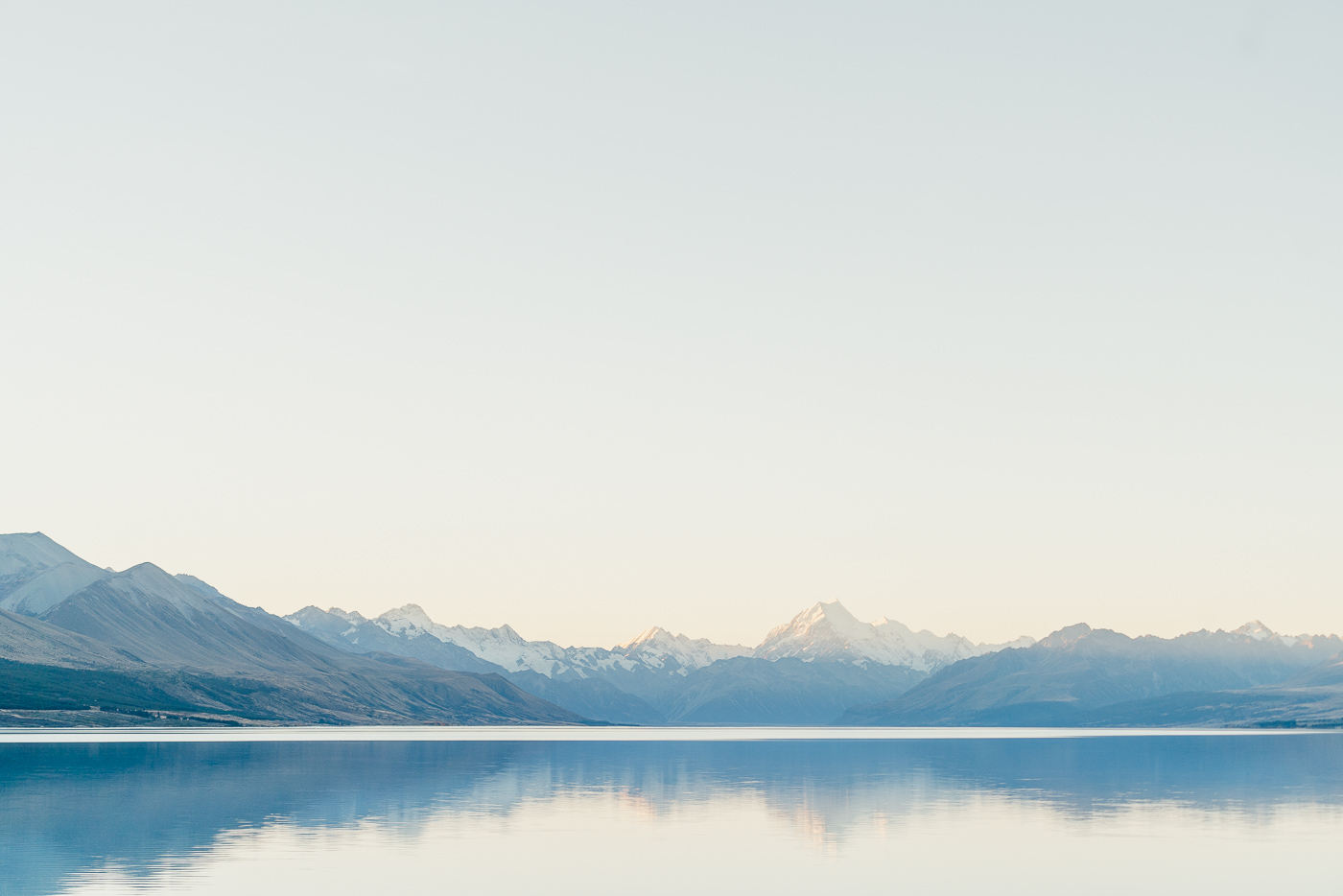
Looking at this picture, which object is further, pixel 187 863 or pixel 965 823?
pixel 965 823

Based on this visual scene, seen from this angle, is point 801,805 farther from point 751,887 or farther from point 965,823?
point 751,887

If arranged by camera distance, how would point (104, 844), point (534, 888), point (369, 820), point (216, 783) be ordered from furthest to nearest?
point (216, 783) → point (369, 820) → point (104, 844) → point (534, 888)

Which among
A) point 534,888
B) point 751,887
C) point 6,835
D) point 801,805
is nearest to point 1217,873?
point 751,887

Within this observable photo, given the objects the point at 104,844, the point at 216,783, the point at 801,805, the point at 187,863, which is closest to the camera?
the point at 187,863

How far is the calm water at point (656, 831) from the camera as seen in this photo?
157 feet

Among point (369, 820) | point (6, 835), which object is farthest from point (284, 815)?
point (6, 835)

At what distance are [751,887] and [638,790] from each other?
50.8 m

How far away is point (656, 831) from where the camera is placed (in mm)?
65625

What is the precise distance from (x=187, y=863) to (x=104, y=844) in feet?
25.4

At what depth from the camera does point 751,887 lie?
154 feet

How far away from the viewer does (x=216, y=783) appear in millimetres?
95562

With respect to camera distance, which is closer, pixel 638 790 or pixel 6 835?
pixel 6 835

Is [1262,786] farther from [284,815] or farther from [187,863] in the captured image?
[187,863]

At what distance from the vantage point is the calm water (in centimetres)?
4797
